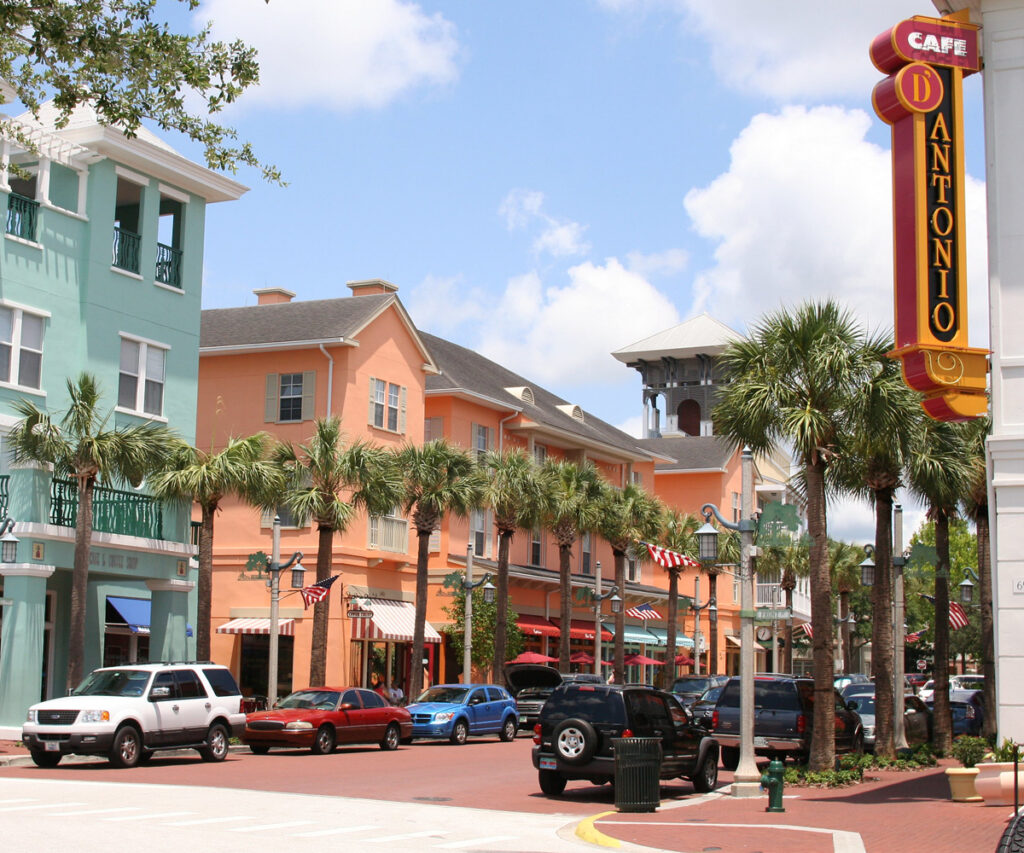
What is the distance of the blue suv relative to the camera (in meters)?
33.6

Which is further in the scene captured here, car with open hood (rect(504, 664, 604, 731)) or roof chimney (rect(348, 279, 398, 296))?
roof chimney (rect(348, 279, 398, 296))

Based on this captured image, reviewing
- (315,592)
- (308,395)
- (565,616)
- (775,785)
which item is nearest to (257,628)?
(308,395)

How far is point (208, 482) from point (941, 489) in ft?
54.5

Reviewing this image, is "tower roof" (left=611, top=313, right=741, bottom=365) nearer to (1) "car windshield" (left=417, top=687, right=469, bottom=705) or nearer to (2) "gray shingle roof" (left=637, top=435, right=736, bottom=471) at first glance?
(2) "gray shingle roof" (left=637, top=435, right=736, bottom=471)

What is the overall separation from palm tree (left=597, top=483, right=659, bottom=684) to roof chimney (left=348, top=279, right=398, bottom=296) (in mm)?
11950

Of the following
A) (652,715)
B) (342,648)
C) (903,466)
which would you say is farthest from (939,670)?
(342,648)

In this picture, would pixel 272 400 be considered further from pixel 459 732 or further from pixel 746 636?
pixel 746 636

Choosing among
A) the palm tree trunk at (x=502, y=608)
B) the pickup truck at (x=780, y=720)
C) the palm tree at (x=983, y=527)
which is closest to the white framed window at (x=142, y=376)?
the palm tree trunk at (x=502, y=608)

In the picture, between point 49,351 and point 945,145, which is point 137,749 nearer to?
point 49,351

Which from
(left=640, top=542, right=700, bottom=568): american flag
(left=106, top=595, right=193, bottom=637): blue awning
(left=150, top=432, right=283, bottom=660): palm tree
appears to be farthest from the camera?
(left=106, top=595, right=193, bottom=637): blue awning

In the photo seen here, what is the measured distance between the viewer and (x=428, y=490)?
4022 centimetres

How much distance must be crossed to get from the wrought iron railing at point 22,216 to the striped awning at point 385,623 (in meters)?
17.3

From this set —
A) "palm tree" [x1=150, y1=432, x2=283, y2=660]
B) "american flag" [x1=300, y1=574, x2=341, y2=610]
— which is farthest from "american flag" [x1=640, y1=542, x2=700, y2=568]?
"palm tree" [x1=150, y1=432, x2=283, y2=660]

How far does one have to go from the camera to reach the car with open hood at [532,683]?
128 ft
